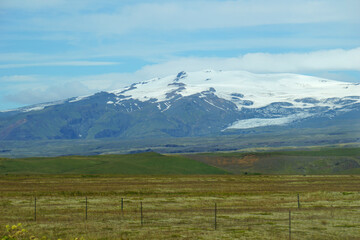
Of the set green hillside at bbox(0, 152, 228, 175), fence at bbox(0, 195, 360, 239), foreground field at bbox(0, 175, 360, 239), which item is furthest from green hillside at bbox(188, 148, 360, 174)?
fence at bbox(0, 195, 360, 239)

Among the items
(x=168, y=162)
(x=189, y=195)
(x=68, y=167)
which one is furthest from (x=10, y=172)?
(x=189, y=195)

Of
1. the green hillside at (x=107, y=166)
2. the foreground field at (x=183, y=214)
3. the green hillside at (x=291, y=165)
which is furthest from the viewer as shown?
the green hillside at (x=291, y=165)

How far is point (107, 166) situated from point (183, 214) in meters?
105

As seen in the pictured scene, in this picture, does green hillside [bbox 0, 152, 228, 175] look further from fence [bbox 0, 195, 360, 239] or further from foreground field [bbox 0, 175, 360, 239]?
fence [bbox 0, 195, 360, 239]

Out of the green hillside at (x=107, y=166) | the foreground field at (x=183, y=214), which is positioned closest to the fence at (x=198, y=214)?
the foreground field at (x=183, y=214)

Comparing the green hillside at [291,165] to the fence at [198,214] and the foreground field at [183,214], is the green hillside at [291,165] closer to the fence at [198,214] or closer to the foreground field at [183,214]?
the foreground field at [183,214]

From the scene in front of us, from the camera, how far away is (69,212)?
5797 centimetres

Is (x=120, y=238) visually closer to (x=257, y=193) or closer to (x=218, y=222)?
(x=218, y=222)

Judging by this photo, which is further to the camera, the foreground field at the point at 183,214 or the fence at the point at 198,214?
the fence at the point at 198,214

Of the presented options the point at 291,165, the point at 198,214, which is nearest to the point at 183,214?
the point at 198,214

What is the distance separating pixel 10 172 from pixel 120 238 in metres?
113

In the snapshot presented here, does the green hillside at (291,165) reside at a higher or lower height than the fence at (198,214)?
higher

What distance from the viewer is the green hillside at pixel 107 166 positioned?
15262 centimetres

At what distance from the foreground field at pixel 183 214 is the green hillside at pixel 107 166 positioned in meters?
69.0
